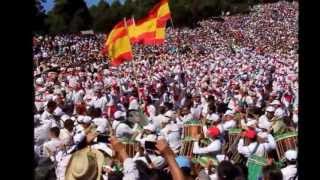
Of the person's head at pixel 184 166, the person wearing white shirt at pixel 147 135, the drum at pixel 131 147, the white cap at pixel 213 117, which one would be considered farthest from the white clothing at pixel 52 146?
the white cap at pixel 213 117

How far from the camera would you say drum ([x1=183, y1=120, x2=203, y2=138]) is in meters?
6.82

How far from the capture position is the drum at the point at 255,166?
5.14 metres

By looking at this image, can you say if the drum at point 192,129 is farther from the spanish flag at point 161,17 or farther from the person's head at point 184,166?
the person's head at point 184,166

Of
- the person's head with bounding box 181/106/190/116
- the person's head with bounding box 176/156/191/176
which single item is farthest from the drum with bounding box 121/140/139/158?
the person's head with bounding box 181/106/190/116

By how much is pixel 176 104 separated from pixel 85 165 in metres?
5.10

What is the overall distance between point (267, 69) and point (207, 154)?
1096 cm

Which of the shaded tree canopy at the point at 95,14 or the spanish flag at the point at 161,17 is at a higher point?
the shaded tree canopy at the point at 95,14

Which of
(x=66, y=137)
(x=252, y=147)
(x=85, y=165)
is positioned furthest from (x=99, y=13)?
(x=85, y=165)

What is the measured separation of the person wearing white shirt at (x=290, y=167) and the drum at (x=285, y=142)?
10.3 inches

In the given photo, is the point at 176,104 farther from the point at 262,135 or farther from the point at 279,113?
the point at 262,135
